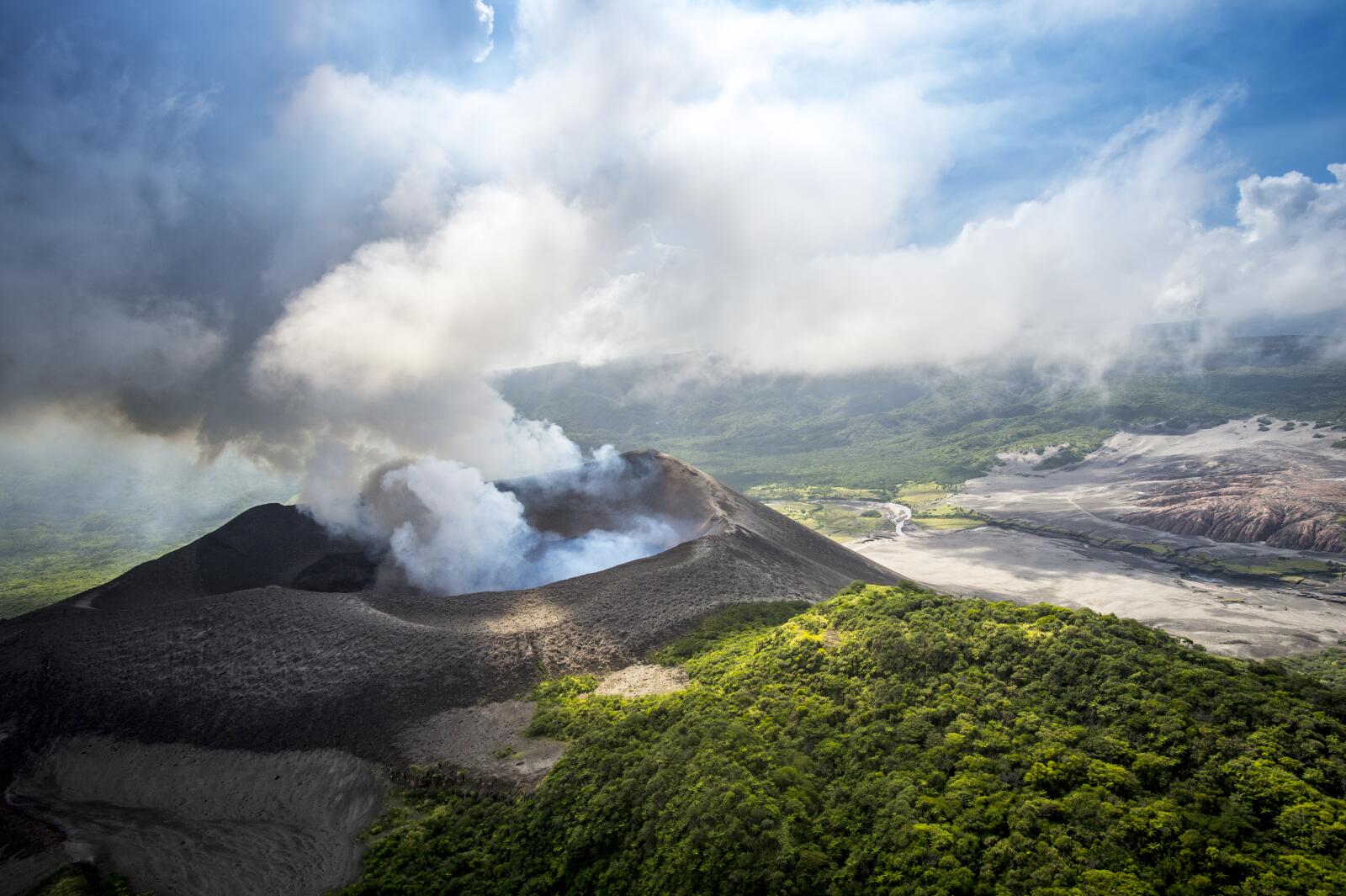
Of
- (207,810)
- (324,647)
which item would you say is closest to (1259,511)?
(324,647)

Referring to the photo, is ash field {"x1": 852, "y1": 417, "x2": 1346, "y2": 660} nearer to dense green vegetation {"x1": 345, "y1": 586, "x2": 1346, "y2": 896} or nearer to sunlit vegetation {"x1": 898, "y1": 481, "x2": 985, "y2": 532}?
sunlit vegetation {"x1": 898, "y1": 481, "x2": 985, "y2": 532}

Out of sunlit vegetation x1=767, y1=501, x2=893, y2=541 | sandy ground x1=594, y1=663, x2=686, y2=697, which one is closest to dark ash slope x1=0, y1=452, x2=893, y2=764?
sandy ground x1=594, y1=663, x2=686, y2=697

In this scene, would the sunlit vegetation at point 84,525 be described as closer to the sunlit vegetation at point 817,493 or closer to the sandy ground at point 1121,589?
the sandy ground at point 1121,589

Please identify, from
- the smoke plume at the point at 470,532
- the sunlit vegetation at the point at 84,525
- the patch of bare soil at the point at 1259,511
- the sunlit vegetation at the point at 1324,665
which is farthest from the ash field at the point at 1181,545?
the sunlit vegetation at the point at 84,525

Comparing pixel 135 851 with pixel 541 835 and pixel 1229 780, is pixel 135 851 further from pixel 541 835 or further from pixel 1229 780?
pixel 1229 780

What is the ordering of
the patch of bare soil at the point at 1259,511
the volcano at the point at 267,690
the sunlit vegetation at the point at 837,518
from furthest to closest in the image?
the sunlit vegetation at the point at 837,518 → the patch of bare soil at the point at 1259,511 → the volcano at the point at 267,690

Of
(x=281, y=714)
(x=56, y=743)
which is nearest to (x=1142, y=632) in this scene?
(x=281, y=714)
